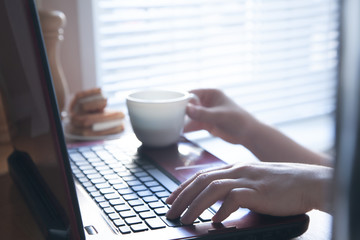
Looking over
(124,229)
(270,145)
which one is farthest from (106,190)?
(270,145)

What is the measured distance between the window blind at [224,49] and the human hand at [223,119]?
679mm

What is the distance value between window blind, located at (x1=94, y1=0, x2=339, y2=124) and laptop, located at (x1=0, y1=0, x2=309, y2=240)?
2.83 feet

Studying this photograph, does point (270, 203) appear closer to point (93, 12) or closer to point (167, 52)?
point (93, 12)

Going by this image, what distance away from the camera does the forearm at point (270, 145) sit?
1006 millimetres

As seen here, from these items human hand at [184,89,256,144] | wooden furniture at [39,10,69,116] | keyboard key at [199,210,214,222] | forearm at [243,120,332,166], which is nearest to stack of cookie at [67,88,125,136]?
wooden furniture at [39,10,69,116]

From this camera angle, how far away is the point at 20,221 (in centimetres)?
65

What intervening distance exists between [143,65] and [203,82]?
28 centimetres

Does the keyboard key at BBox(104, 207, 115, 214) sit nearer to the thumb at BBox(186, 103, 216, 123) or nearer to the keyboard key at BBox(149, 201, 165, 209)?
the keyboard key at BBox(149, 201, 165, 209)

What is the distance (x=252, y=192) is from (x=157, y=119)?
351 mm

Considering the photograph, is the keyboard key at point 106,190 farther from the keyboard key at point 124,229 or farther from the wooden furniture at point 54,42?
the wooden furniture at point 54,42

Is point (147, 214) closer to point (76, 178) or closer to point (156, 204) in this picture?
point (156, 204)

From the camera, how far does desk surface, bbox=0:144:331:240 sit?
585 millimetres

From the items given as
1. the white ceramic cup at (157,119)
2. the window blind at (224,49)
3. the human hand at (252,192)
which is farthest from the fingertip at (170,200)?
the window blind at (224,49)

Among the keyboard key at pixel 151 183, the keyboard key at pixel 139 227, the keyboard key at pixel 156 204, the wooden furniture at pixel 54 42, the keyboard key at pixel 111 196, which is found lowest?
the keyboard key at pixel 151 183
